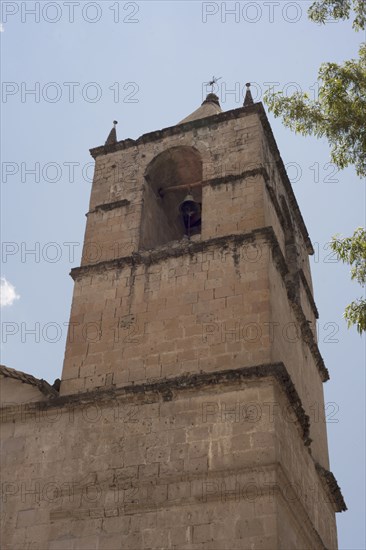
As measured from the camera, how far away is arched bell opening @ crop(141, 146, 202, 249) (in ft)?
48.7

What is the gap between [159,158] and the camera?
1512 cm

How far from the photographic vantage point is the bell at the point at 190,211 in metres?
15.0

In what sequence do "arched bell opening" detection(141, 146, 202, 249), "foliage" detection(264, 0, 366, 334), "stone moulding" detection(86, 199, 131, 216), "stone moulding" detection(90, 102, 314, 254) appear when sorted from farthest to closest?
"stone moulding" detection(90, 102, 314, 254) → "arched bell opening" detection(141, 146, 202, 249) → "stone moulding" detection(86, 199, 131, 216) → "foliage" detection(264, 0, 366, 334)

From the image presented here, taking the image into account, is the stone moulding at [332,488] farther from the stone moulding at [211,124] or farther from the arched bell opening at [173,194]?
the stone moulding at [211,124]

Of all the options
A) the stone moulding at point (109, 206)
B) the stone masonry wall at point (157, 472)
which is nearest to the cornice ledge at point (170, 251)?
the stone moulding at point (109, 206)

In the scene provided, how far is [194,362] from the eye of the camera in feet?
37.0

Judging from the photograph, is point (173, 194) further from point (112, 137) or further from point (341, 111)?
point (341, 111)

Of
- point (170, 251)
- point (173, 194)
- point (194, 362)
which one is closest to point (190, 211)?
point (173, 194)

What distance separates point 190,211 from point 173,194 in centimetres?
73

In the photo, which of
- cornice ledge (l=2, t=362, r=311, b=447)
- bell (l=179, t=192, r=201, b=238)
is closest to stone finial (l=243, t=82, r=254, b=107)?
bell (l=179, t=192, r=201, b=238)

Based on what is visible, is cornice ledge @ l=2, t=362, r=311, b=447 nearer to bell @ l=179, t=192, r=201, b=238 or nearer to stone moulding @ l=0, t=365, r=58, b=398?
stone moulding @ l=0, t=365, r=58, b=398

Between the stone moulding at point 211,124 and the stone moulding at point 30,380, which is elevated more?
the stone moulding at point 211,124

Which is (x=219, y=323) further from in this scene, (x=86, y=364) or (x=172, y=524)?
(x=172, y=524)

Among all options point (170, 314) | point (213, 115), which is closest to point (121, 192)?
point (213, 115)
